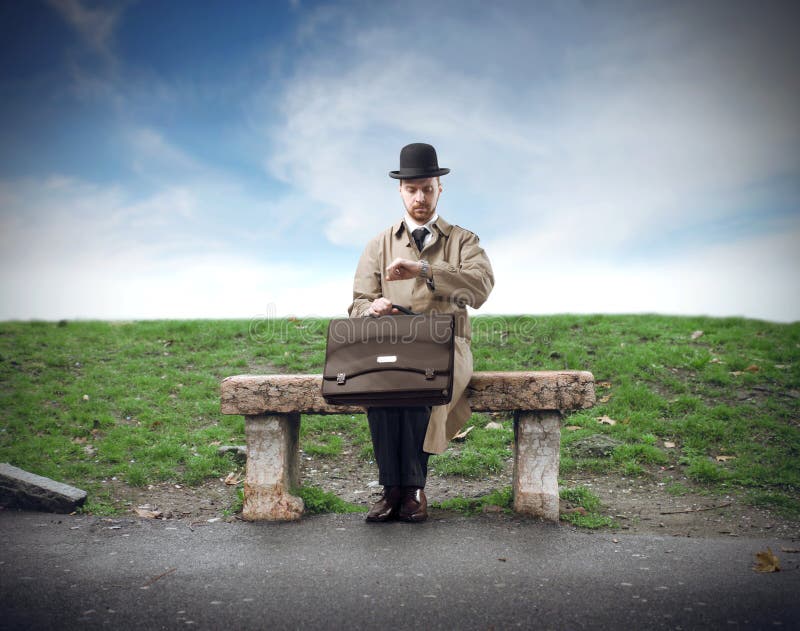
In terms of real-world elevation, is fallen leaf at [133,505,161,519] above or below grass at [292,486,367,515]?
below

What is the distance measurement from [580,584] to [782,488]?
124 inches

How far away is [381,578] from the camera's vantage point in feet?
11.0

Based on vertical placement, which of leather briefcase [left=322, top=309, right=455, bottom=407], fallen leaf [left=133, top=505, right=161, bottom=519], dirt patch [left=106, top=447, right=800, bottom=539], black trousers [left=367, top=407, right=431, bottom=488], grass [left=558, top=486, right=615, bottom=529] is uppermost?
leather briefcase [left=322, top=309, right=455, bottom=407]

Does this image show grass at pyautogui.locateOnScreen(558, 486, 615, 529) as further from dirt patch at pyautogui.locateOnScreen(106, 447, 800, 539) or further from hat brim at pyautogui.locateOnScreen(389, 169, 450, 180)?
hat brim at pyautogui.locateOnScreen(389, 169, 450, 180)

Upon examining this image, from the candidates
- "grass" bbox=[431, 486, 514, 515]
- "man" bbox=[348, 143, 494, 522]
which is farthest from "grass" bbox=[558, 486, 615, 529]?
"man" bbox=[348, 143, 494, 522]

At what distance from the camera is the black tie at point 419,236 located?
4574 mm

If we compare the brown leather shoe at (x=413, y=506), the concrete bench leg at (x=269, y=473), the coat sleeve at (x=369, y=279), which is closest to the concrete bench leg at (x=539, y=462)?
the brown leather shoe at (x=413, y=506)

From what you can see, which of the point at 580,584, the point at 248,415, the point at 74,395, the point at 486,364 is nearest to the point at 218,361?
the point at 74,395

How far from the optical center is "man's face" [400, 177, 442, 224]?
14.6ft

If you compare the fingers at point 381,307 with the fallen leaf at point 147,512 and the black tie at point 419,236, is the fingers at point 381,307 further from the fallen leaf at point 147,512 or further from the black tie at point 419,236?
the fallen leaf at point 147,512

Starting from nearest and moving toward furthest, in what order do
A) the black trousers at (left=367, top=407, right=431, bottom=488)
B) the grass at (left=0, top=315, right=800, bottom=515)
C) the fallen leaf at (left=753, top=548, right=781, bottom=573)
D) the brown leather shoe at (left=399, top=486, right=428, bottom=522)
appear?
the fallen leaf at (left=753, top=548, right=781, bottom=573)
the black trousers at (left=367, top=407, right=431, bottom=488)
the brown leather shoe at (left=399, top=486, right=428, bottom=522)
the grass at (left=0, top=315, right=800, bottom=515)

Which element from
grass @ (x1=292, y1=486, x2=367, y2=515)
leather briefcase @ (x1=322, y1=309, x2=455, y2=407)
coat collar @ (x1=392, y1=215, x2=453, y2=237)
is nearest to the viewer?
leather briefcase @ (x1=322, y1=309, x2=455, y2=407)

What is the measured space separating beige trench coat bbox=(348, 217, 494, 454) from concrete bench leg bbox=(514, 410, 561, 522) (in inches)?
Result: 17.5

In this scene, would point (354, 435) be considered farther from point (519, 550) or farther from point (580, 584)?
point (580, 584)
